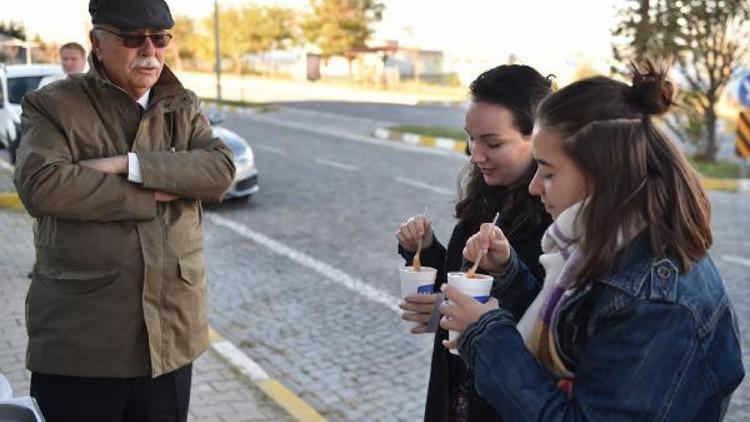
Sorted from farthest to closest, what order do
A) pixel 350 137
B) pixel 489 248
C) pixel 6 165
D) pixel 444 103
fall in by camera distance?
1. pixel 444 103
2. pixel 350 137
3. pixel 6 165
4. pixel 489 248

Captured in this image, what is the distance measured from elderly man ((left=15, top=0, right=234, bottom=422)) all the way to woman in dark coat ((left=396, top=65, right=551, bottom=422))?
76 centimetres

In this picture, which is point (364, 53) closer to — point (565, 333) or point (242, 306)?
point (242, 306)

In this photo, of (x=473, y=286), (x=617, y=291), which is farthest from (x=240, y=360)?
(x=617, y=291)

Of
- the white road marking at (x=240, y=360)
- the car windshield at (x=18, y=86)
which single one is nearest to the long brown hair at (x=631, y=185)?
the white road marking at (x=240, y=360)

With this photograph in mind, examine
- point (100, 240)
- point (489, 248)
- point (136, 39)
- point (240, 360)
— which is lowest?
point (240, 360)

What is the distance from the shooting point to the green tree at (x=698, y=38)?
40.9 ft

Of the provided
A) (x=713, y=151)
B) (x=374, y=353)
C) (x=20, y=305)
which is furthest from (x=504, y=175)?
(x=713, y=151)

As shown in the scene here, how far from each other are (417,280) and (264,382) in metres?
2.36

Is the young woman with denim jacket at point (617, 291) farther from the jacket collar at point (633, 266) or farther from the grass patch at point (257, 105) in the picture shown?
the grass patch at point (257, 105)

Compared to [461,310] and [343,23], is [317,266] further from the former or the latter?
[343,23]

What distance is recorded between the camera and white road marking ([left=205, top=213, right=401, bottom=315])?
5.74 meters

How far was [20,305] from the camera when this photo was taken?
5.15 m

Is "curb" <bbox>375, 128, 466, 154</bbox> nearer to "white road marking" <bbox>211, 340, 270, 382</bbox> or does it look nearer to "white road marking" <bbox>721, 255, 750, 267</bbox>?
"white road marking" <bbox>721, 255, 750, 267</bbox>

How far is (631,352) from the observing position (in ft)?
4.00
